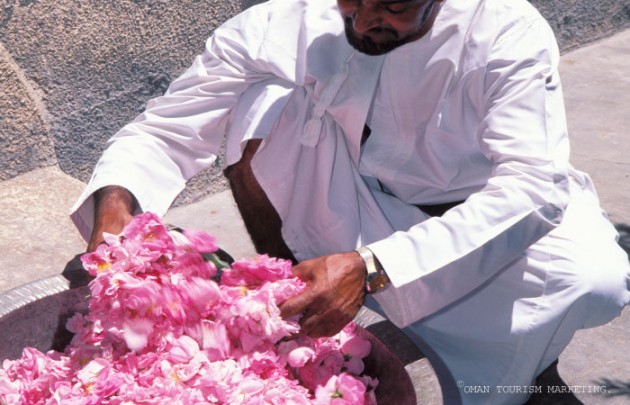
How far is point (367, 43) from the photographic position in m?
2.96

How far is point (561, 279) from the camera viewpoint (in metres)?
3.11

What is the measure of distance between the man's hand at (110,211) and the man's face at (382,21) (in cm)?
73

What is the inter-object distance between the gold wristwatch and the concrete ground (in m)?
1.09

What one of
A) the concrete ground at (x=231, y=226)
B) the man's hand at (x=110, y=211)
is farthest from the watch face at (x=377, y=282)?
the concrete ground at (x=231, y=226)

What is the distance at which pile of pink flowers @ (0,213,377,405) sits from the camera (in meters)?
2.46

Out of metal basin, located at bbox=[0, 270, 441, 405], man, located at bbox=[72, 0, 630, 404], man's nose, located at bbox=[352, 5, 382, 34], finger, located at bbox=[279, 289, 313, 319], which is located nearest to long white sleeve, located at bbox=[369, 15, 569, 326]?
man, located at bbox=[72, 0, 630, 404]

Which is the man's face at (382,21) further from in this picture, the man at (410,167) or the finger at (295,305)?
the finger at (295,305)

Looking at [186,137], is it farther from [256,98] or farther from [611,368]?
[611,368]

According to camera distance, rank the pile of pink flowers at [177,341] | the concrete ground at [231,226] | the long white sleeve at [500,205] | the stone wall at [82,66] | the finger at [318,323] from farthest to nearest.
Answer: the stone wall at [82,66] → the concrete ground at [231,226] → the long white sleeve at [500,205] → the finger at [318,323] → the pile of pink flowers at [177,341]

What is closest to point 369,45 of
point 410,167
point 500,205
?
point 410,167

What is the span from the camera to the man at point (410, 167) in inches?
109

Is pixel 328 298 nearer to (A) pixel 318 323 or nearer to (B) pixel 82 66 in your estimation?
(A) pixel 318 323

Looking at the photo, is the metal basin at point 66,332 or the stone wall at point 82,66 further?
the stone wall at point 82,66

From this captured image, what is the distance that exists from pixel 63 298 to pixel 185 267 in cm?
37
